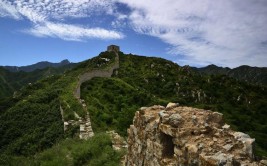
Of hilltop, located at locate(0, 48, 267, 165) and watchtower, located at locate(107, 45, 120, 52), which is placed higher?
watchtower, located at locate(107, 45, 120, 52)

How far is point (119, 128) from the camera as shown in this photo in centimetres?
2784

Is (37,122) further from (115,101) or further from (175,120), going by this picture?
(175,120)

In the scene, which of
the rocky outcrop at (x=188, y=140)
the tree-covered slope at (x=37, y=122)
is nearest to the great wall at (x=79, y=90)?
the tree-covered slope at (x=37, y=122)

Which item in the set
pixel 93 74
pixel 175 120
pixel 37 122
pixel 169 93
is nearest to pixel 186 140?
pixel 175 120

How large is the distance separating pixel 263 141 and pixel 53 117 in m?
33.8

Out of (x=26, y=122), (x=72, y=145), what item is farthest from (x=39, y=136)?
(x=72, y=145)

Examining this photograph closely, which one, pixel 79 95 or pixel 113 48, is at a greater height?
pixel 113 48

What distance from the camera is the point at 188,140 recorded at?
295 inches

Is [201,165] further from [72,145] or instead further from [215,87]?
[215,87]

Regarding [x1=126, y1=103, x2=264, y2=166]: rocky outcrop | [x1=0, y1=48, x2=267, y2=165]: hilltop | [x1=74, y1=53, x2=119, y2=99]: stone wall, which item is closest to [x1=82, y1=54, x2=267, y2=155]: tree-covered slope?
[x1=0, y1=48, x2=267, y2=165]: hilltop

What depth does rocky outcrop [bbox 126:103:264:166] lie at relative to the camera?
21.5ft

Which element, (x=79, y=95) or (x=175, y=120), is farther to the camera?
(x=79, y=95)

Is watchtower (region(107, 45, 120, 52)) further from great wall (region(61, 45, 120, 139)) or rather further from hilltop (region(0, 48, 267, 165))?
hilltop (region(0, 48, 267, 165))

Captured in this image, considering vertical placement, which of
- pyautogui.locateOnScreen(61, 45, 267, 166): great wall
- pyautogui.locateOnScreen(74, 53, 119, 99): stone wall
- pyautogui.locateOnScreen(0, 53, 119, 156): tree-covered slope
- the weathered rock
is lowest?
pyautogui.locateOnScreen(0, 53, 119, 156): tree-covered slope
